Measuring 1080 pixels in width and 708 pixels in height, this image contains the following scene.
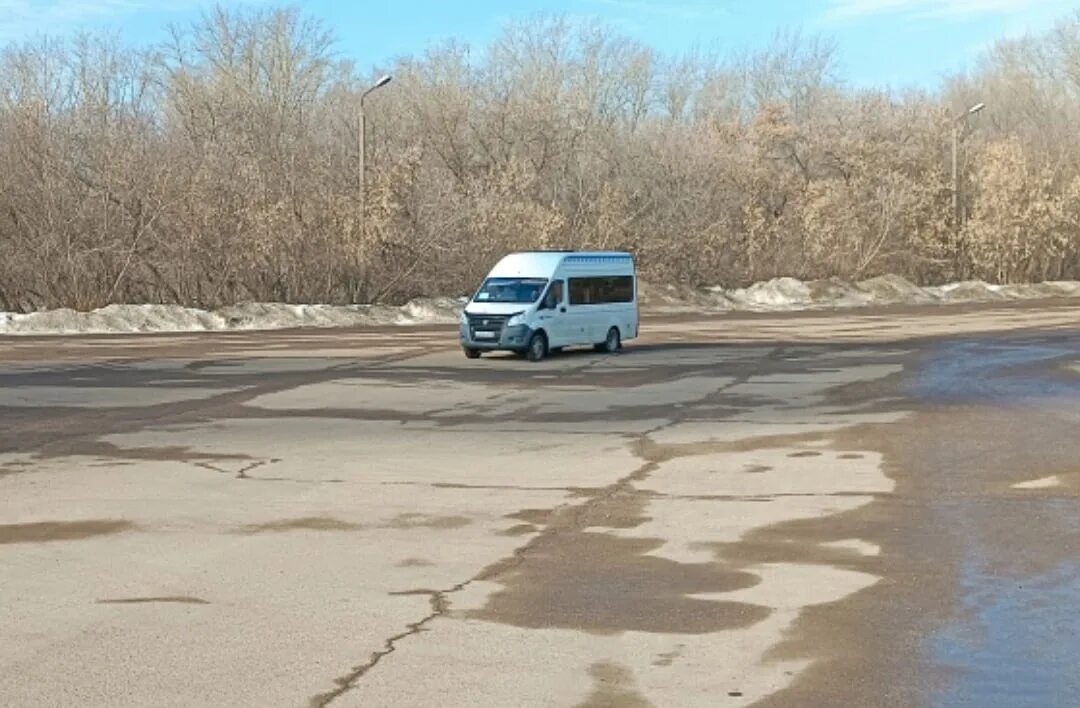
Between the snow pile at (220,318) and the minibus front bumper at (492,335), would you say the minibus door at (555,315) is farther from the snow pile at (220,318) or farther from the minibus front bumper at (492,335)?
the snow pile at (220,318)

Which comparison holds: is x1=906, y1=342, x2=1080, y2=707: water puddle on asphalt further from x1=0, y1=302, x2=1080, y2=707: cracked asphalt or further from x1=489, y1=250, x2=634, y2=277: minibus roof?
x1=489, y1=250, x2=634, y2=277: minibus roof

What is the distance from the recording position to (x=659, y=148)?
3071 inches

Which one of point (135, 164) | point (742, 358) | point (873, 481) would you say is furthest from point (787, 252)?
point (873, 481)

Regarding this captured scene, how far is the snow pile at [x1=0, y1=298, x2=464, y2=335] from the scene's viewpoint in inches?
1761

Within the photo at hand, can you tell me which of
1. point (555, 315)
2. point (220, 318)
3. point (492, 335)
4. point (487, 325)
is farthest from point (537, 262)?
point (220, 318)

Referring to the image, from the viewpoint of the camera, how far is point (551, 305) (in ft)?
109

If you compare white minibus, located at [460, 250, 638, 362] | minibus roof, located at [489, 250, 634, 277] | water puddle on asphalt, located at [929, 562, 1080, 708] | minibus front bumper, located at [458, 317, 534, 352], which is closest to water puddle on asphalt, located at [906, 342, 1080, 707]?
water puddle on asphalt, located at [929, 562, 1080, 708]

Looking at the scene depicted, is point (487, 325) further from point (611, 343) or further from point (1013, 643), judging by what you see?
point (1013, 643)

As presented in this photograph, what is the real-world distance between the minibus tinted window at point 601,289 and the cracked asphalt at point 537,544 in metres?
9.01

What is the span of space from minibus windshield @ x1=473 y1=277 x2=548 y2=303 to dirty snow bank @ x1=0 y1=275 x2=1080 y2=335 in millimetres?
15317

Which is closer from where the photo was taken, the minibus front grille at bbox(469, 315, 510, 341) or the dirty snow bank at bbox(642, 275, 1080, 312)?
the minibus front grille at bbox(469, 315, 510, 341)

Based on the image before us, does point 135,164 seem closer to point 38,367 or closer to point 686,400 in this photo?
point 38,367

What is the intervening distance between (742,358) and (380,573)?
23.0 metres

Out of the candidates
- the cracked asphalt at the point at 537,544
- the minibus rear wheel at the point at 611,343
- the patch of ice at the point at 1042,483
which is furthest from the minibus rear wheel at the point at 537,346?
the patch of ice at the point at 1042,483
